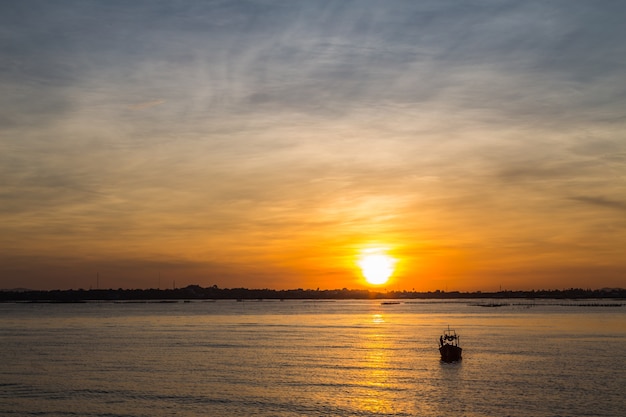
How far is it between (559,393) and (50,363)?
6113 cm

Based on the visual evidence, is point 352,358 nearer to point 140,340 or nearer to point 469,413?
point 469,413

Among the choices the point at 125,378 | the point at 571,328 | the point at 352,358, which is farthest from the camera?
the point at 571,328

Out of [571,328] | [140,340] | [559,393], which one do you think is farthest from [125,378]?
[571,328]

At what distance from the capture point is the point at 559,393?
62.4 meters

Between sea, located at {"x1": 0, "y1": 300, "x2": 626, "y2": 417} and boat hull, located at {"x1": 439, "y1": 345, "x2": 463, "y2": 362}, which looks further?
boat hull, located at {"x1": 439, "y1": 345, "x2": 463, "y2": 362}

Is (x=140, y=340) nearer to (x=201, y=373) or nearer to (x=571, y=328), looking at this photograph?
(x=201, y=373)

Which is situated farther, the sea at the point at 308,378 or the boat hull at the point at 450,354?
the boat hull at the point at 450,354

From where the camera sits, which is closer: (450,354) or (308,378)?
(308,378)

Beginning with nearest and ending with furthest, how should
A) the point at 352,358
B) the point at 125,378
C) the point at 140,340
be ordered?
the point at 125,378
the point at 352,358
the point at 140,340

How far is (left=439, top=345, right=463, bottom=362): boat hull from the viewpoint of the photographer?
8925 centimetres

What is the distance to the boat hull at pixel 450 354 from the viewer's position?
3514 inches

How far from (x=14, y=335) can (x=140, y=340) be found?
105ft

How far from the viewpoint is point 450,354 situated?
293ft

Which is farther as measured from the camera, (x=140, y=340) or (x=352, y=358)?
(x=140, y=340)
